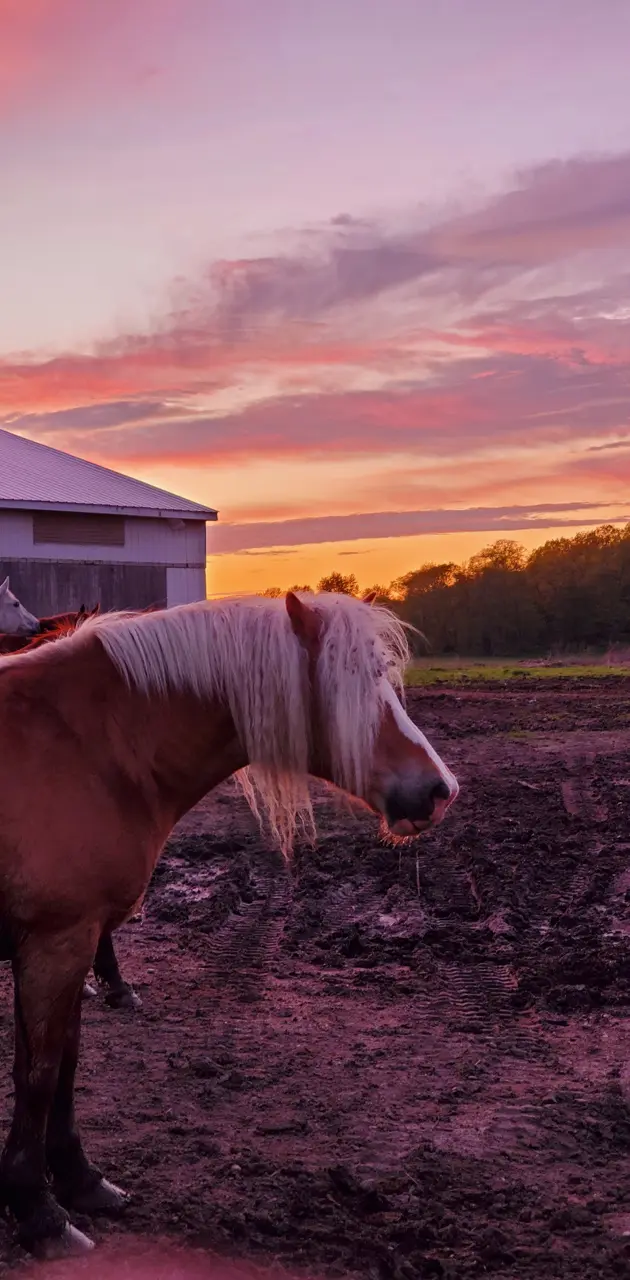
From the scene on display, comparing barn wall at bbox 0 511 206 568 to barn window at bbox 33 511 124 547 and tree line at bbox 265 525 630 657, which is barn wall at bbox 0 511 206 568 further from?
tree line at bbox 265 525 630 657

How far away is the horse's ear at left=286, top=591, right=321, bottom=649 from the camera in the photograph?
3.13m

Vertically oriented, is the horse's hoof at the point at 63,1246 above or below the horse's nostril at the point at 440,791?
below

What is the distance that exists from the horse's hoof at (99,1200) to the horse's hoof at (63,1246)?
0.56ft

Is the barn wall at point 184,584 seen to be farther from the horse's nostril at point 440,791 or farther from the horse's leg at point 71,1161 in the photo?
the horse's nostril at point 440,791

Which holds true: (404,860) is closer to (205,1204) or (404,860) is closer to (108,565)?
(205,1204)

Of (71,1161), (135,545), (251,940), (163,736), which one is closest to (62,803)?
(163,736)

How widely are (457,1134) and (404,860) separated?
4.28 m

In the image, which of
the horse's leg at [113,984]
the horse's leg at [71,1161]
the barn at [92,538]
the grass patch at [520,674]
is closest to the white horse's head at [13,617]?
the barn at [92,538]

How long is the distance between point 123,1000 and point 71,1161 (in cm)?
186

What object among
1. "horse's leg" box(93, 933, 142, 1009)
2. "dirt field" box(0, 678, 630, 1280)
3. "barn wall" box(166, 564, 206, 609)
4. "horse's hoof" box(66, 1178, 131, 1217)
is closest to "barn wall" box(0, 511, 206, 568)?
"barn wall" box(166, 564, 206, 609)

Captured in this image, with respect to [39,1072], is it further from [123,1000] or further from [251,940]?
[251,940]

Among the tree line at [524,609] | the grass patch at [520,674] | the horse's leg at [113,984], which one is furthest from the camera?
the tree line at [524,609]

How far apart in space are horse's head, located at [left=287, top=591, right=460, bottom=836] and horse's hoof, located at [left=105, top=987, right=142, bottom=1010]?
8.46 ft

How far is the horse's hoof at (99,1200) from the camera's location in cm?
323
